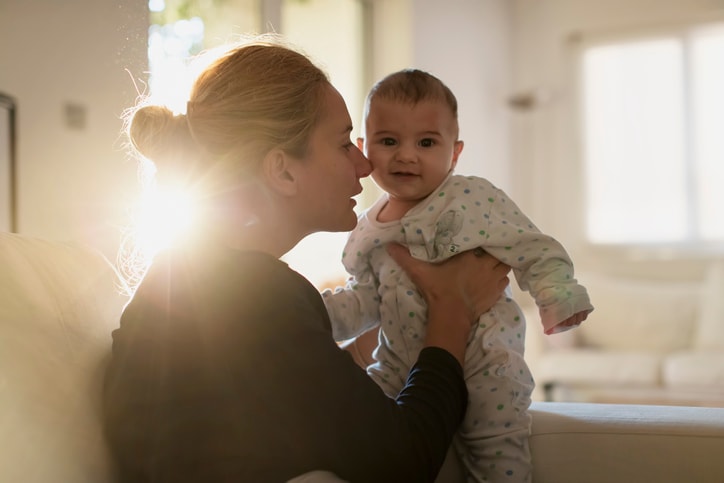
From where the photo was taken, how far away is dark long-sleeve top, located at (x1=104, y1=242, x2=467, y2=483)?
0.98 meters

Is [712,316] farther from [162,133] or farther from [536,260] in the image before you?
[162,133]

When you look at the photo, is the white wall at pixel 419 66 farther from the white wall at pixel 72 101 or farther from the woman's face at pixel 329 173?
the woman's face at pixel 329 173

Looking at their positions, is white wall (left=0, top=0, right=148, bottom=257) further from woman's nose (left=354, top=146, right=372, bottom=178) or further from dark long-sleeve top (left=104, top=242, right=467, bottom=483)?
dark long-sleeve top (left=104, top=242, right=467, bottom=483)

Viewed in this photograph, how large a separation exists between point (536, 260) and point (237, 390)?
→ 0.65 m

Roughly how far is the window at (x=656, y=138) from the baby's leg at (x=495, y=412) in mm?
5066

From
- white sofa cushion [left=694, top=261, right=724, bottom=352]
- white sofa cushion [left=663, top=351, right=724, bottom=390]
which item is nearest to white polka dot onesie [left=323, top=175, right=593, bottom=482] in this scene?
white sofa cushion [left=663, top=351, right=724, bottom=390]

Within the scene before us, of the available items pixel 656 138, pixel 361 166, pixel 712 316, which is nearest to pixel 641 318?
pixel 712 316

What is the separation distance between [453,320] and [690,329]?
430 centimetres

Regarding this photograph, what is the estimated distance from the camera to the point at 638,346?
518 cm

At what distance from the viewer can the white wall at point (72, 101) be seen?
1881mm

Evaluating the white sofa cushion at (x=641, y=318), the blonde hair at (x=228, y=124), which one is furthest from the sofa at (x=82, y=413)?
the white sofa cushion at (x=641, y=318)

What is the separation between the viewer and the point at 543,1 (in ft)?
21.2

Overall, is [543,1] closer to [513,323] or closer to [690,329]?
[690,329]

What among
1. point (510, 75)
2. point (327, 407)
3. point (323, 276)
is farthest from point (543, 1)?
point (327, 407)
